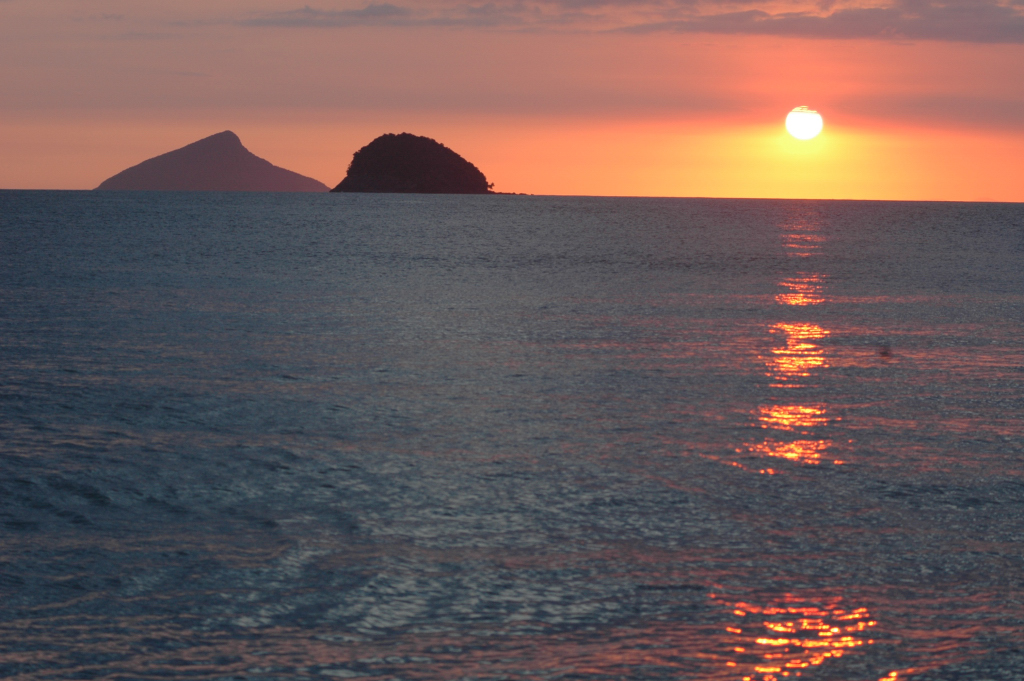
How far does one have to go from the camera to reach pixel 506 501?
418 inches

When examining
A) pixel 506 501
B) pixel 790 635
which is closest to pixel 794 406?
pixel 506 501

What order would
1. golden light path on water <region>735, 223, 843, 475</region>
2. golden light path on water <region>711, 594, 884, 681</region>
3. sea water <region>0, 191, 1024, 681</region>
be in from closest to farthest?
golden light path on water <region>711, 594, 884, 681</region> → sea water <region>0, 191, 1024, 681</region> → golden light path on water <region>735, 223, 843, 475</region>

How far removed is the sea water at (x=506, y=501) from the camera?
7.08m

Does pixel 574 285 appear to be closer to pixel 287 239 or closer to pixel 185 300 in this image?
pixel 185 300

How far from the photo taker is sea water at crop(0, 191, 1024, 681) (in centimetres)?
708

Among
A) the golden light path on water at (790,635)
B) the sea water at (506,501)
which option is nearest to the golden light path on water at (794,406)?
the sea water at (506,501)

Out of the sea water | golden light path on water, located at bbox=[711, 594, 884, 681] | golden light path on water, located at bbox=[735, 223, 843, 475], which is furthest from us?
golden light path on water, located at bbox=[735, 223, 843, 475]

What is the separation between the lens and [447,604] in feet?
25.5

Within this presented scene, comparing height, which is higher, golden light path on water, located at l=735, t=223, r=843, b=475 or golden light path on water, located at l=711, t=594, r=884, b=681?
golden light path on water, located at l=735, t=223, r=843, b=475

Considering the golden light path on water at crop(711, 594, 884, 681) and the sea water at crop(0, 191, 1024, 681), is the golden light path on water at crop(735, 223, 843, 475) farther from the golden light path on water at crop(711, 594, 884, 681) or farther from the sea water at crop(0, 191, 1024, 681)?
the golden light path on water at crop(711, 594, 884, 681)

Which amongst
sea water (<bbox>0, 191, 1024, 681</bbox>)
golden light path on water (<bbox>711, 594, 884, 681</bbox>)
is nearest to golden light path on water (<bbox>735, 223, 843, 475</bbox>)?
sea water (<bbox>0, 191, 1024, 681</bbox>)

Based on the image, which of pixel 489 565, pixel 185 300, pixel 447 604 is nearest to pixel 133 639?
pixel 447 604

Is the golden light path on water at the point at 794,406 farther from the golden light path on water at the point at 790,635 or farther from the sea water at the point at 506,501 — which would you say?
the golden light path on water at the point at 790,635

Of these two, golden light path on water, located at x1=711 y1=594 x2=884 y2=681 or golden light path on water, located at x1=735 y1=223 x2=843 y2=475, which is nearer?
golden light path on water, located at x1=711 y1=594 x2=884 y2=681
